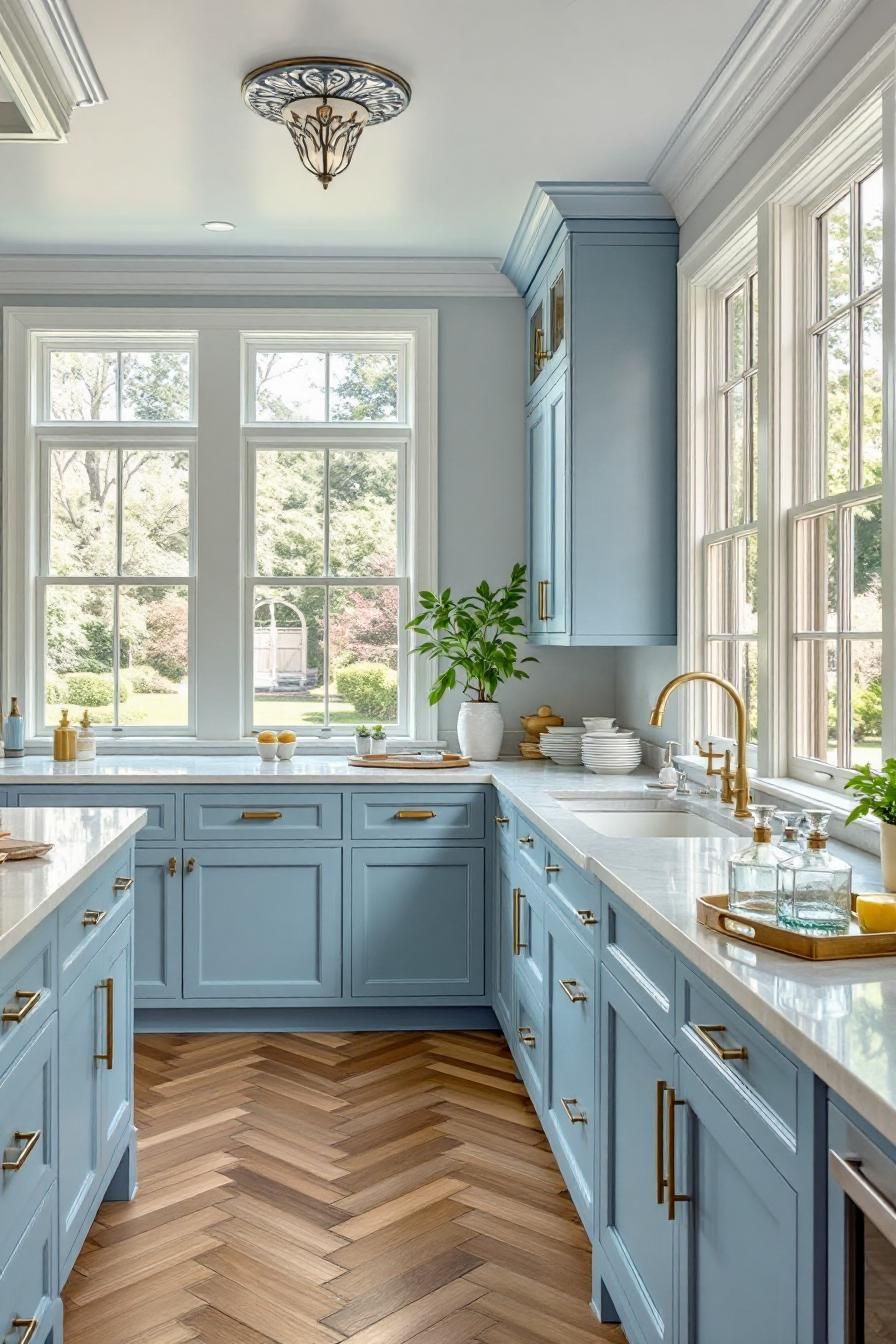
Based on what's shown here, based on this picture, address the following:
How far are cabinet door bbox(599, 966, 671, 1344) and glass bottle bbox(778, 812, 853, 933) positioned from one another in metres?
0.35

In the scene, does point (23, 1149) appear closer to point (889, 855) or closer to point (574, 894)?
point (574, 894)

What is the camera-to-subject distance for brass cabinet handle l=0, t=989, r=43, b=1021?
183 centimetres

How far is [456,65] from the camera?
122 inches

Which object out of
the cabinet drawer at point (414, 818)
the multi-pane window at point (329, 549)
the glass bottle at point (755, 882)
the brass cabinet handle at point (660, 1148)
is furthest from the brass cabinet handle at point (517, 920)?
the glass bottle at point (755, 882)

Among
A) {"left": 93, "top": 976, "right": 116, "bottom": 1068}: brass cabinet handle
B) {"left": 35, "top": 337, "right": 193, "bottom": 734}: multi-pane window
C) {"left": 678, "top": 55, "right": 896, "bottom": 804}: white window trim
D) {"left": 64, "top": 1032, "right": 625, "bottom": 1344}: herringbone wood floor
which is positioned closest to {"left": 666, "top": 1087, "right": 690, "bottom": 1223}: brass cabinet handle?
{"left": 64, "top": 1032, "right": 625, "bottom": 1344}: herringbone wood floor

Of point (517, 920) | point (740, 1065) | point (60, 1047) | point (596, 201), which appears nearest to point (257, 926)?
point (517, 920)

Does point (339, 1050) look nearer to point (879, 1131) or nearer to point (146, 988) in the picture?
point (146, 988)

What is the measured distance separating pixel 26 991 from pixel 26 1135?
0.74ft

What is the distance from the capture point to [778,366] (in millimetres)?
3027

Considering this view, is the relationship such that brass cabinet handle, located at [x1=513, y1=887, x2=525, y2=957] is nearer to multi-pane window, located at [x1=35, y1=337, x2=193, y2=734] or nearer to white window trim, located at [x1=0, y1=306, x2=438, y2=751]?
white window trim, located at [x1=0, y1=306, x2=438, y2=751]

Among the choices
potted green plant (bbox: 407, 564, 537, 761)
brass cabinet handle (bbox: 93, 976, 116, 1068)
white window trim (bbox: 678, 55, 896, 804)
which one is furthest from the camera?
potted green plant (bbox: 407, 564, 537, 761)

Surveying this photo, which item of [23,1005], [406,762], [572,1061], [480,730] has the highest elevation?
[480,730]

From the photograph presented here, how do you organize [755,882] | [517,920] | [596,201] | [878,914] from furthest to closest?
[596,201], [517,920], [755,882], [878,914]

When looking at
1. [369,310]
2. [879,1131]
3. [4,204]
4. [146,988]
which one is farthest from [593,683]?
[879,1131]
